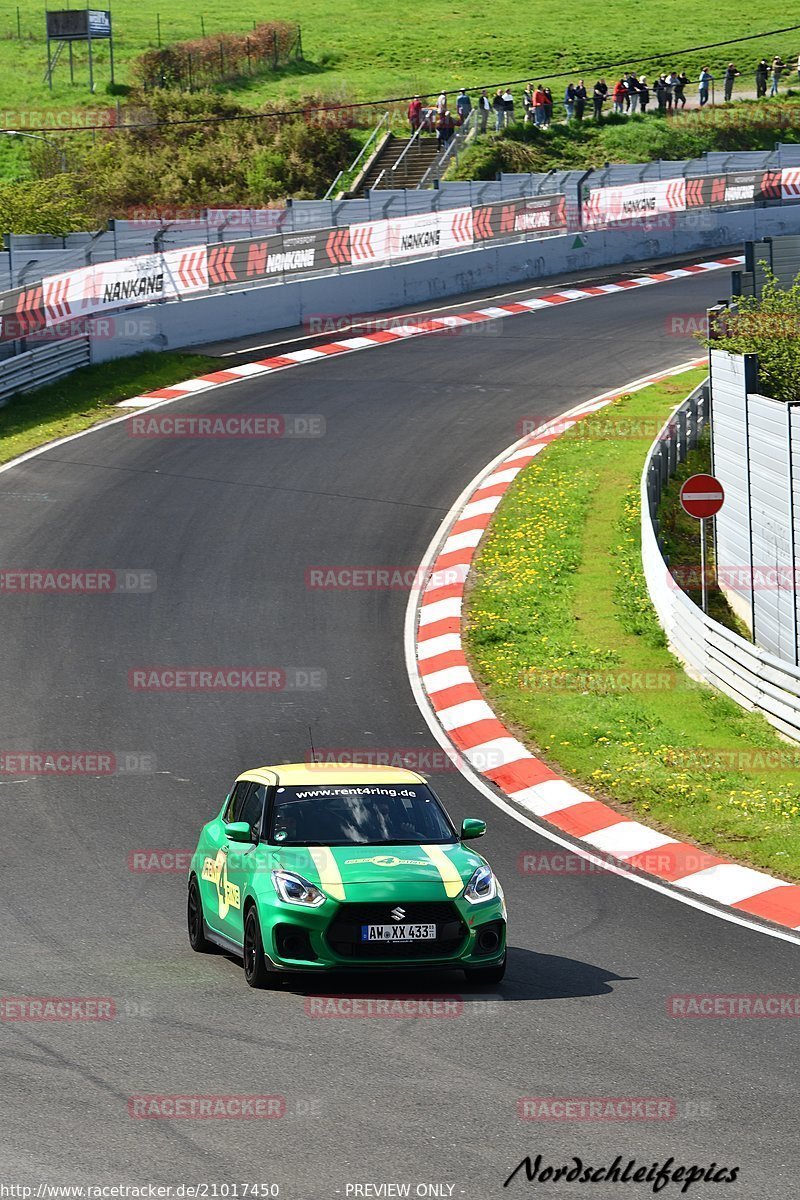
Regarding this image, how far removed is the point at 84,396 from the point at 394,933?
892 inches

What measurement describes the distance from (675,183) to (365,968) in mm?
42432

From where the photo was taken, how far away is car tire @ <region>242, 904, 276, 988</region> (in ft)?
32.6

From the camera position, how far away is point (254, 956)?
33.1 ft

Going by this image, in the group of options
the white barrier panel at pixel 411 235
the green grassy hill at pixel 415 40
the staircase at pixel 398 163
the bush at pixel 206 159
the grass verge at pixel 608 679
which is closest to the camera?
the grass verge at pixel 608 679

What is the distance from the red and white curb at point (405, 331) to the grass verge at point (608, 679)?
7589mm

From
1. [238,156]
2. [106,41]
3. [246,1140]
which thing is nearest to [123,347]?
[246,1140]

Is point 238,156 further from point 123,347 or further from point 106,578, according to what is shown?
point 106,578

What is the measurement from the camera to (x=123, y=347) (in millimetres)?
32750
